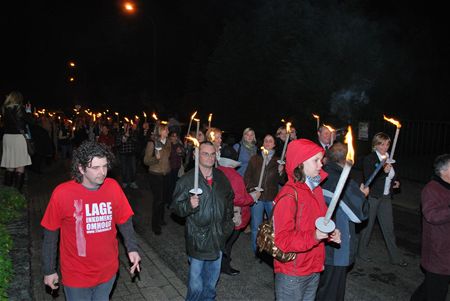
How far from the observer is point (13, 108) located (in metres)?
7.96

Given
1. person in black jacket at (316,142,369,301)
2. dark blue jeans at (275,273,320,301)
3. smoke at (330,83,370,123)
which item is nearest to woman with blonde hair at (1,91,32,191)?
person in black jacket at (316,142,369,301)

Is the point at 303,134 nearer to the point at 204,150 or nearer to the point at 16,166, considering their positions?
the point at 16,166

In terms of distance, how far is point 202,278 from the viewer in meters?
4.64

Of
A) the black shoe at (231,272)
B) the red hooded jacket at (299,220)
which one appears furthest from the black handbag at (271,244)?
the black shoe at (231,272)

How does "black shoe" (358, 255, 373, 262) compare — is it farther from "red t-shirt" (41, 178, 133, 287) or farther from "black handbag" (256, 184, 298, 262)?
"red t-shirt" (41, 178, 133, 287)

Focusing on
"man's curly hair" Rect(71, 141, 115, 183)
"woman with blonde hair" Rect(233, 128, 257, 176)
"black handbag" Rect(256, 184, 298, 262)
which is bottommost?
"black handbag" Rect(256, 184, 298, 262)

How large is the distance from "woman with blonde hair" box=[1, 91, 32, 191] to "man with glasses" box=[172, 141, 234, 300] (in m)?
5.10

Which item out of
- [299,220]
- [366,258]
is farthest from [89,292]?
[366,258]

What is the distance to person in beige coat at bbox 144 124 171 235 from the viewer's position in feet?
26.2

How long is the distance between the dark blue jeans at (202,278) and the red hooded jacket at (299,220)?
1.17 m

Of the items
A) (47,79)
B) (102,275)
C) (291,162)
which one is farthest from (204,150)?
(47,79)

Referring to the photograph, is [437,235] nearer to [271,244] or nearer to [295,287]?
[295,287]

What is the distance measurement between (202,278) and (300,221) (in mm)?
1767

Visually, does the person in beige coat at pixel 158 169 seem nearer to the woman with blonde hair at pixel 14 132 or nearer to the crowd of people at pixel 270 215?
the crowd of people at pixel 270 215
